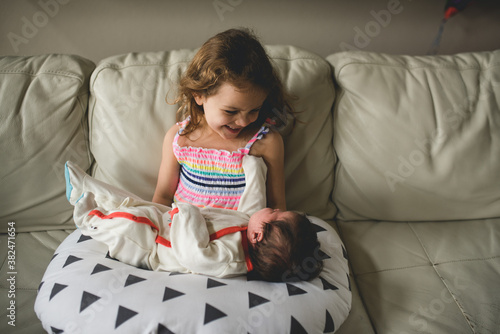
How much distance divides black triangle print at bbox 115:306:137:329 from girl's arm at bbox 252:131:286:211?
24.8 inches

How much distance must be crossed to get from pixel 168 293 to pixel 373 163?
0.93 metres

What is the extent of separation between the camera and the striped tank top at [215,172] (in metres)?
1.17

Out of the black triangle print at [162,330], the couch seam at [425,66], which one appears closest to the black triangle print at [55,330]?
the black triangle print at [162,330]

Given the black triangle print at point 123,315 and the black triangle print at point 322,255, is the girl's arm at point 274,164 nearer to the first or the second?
the black triangle print at point 322,255

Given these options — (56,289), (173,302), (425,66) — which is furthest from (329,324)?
(425,66)

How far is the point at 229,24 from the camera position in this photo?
1.50 m

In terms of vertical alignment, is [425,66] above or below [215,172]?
above

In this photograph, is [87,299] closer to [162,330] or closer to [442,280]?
[162,330]

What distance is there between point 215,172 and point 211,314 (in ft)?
1.70

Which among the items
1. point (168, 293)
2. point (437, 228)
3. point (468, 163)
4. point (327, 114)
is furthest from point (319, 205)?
point (168, 293)

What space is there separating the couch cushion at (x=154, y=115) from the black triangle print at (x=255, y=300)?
57 cm

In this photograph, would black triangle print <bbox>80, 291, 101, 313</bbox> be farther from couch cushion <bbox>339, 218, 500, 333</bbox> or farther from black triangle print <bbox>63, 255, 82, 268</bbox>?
couch cushion <bbox>339, 218, 500, 333</bbox>

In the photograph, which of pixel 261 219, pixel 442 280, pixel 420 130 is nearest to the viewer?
pixel 261 219

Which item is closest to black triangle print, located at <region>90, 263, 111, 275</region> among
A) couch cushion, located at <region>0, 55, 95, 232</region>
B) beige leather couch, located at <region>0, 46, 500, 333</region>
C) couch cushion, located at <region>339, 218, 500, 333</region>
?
beige leather couch, located at <region>0, 46, 500, 333</region>
